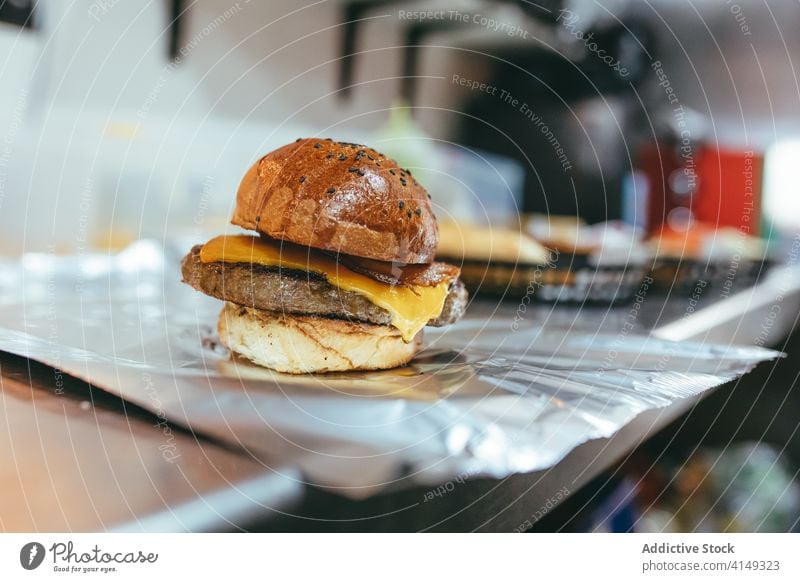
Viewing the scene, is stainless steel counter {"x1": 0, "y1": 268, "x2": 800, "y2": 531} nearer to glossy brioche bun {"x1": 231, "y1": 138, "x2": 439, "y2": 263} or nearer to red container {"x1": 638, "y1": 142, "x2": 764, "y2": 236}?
glossy brioche bun {"x1": 231, "y1": 138, "x2": 439, "y2": 263}

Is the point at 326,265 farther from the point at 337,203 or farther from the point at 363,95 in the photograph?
the point at 363,95

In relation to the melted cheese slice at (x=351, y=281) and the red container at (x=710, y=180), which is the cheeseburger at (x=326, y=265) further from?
the red container at (x=710, y=180)

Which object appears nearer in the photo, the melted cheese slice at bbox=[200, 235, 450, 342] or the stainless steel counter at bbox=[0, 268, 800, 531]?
the stainless steel counter at bbox=[0, 268, 800, 531]

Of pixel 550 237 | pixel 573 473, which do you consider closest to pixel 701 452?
pixel 573 473
